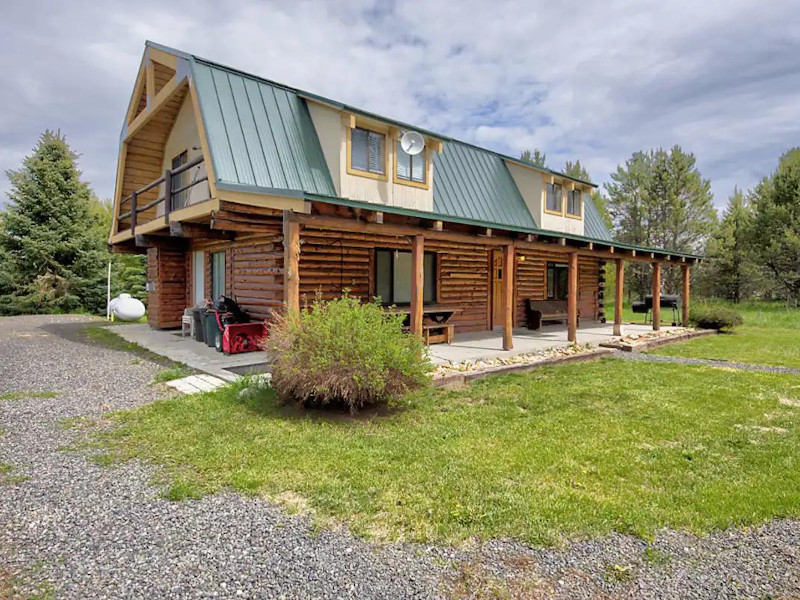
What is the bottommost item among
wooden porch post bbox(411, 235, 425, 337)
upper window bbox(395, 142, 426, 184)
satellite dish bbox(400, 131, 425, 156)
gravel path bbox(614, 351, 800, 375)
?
gravel path bbox(614, 351, 800, 375)

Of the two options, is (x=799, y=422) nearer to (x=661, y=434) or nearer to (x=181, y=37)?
(x=661, y=434)

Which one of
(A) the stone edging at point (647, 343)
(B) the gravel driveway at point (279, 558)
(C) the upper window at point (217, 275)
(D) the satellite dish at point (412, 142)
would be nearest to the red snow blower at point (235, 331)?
(C) the upper window at point (217, 275)

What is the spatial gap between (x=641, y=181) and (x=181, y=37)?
1221 inches

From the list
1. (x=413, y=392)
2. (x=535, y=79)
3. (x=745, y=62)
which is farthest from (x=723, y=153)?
(x=413, y=392)

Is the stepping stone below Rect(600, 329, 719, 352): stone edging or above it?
below

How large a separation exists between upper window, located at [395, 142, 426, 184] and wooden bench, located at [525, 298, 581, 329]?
5.98 meters

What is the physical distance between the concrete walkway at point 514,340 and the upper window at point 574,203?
12.7ft

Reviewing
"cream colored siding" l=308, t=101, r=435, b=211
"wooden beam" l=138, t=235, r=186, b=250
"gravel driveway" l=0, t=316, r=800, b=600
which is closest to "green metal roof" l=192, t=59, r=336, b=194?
"cream colored siding" l=308, t=101, r=435, b=211

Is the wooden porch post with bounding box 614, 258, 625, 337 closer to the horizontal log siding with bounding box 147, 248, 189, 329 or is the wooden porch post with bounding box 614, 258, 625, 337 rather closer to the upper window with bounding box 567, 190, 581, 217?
the upper window with bounding box 567, 190, 581, 217

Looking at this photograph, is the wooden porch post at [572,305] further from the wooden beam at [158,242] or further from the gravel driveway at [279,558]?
the wooden beam at [158,242]

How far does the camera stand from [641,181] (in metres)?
32.8

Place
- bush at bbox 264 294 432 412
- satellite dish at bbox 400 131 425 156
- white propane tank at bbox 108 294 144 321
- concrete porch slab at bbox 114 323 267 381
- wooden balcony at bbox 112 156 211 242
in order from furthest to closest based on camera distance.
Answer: white propane tank at bbox 108 294 144 321, satellite dish at bbox 400 131 425 156, wooden balcony at bbox 112 156 211 242, concrete porch slab at bbox 114 323 267 381, bush at bbox 264 294 432 412

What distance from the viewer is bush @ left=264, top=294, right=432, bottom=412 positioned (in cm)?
512

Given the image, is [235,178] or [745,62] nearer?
[235,178]
